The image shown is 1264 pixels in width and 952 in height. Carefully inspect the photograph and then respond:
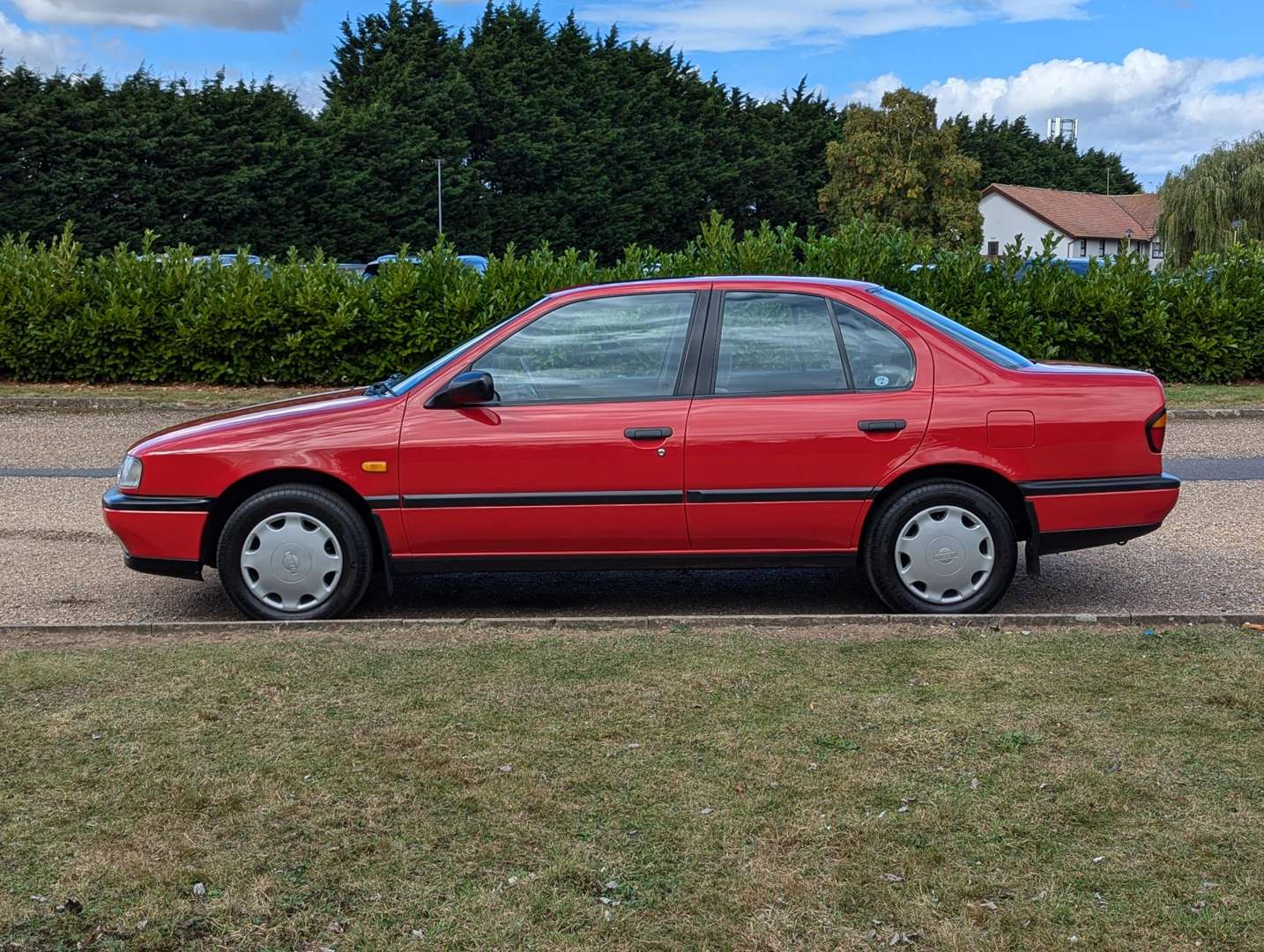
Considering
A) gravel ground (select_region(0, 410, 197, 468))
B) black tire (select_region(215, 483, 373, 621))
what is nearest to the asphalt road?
black tire (select_region(215, 483, 373, 621))

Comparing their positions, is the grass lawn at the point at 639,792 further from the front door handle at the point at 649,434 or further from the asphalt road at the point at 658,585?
the asphalt road at the point at 658,585

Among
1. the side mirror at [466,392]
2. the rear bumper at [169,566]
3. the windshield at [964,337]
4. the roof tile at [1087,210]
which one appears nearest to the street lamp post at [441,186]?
the roof tile at [1087,210]

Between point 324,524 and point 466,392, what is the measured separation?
2.98 ft

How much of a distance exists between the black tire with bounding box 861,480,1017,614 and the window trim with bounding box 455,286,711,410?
109 centimetres

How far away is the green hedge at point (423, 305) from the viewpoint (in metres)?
16.9

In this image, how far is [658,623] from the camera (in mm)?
6324

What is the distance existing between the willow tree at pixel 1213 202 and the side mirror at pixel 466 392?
5959cm

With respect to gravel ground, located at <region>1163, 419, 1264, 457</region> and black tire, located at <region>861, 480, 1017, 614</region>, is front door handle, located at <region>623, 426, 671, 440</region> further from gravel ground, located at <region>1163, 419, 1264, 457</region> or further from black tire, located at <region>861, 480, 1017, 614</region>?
gravel ground, located at <region>1163, 419, 1264, 457</region>

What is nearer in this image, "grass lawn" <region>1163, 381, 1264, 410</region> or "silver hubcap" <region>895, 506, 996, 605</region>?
"silver hubcap" <region>895, 506, 996, 605</region>

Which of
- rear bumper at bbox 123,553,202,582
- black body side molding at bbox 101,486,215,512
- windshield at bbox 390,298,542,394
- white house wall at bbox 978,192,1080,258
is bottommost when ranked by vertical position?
rear bumper at bbox 123,553,202,582

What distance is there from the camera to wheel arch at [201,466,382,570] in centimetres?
661

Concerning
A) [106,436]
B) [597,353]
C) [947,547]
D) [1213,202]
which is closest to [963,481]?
[947,547]

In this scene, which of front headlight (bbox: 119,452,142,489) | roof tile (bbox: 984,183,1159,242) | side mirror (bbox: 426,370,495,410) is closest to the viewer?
side mirror (bbox: 426,370,495,410)

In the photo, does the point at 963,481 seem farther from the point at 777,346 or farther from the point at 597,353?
the point at 597,353
